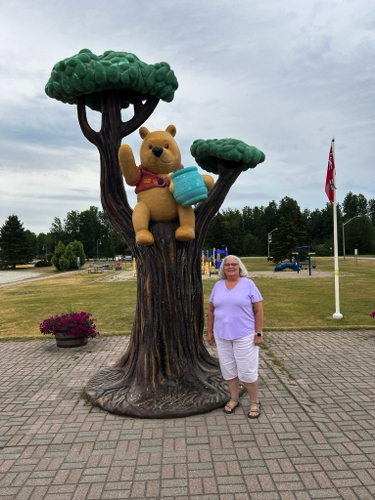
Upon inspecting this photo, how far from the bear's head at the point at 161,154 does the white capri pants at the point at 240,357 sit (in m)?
2.07

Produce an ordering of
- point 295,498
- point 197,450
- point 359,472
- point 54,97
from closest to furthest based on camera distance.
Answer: point 295,498
point 359,472
point 197,450
point 54,97

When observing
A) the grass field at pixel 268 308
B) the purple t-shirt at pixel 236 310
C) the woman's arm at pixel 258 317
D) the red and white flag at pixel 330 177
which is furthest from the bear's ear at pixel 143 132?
the red and white flag at pixel 330 177

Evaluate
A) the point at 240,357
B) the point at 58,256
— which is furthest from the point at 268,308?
the point at 58,256

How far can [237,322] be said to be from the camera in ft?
12.5

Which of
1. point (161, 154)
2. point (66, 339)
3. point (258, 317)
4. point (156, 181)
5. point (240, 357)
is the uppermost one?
point (161, 154)

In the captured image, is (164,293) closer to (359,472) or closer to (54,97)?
(359,472)

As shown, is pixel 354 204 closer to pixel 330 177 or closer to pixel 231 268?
pixel 330 177

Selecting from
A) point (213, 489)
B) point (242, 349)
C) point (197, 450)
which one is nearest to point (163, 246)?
point (242, 349)

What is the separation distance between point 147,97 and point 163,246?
206 cm

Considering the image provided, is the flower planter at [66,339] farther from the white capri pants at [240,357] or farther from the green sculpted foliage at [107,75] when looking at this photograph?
the green sculpted foliage at [107,75]

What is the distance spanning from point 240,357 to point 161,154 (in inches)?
94.7

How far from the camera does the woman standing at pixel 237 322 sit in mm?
3807

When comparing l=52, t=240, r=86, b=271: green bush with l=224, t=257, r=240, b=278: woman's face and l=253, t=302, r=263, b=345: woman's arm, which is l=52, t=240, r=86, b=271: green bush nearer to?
l=224, t=257, r=240, b=278: woman's face

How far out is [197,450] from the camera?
3.36 m
